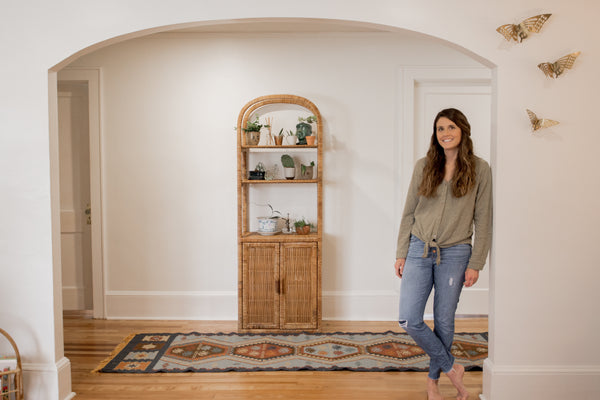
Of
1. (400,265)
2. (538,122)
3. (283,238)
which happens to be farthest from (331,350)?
(538,122)

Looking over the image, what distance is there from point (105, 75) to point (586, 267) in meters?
3.77

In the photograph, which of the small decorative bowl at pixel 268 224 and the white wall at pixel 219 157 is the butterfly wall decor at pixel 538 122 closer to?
the white wall at pixel 219 157

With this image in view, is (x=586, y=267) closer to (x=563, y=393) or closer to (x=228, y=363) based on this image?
(x=563, y=393)

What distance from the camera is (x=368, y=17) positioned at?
7.86 ft

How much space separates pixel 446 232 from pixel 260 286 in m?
1.76

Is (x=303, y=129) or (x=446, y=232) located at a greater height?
(x=303, y=129)

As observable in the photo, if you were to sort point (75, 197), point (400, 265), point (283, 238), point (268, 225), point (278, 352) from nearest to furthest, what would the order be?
point (400, 265) → point (278, 352) → point (283, 238) → point (268, 225) → point (75, 197)

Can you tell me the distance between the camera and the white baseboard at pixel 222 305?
13.1ft

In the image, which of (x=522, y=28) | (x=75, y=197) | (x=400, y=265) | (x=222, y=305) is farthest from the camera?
(x=75, y=197)

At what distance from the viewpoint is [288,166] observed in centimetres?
378

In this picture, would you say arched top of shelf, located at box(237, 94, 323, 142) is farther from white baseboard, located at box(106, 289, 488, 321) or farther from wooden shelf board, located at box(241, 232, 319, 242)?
white baseboard, located at box(106, 289, 488, 321)

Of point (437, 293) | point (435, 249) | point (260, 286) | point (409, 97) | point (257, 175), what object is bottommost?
point (260, 286)

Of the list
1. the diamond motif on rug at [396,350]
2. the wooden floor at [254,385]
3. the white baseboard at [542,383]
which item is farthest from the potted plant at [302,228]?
the white baseboard at [542,383]

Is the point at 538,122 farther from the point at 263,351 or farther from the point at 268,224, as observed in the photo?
the point at 263,351
